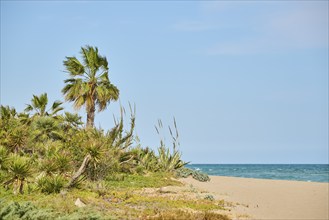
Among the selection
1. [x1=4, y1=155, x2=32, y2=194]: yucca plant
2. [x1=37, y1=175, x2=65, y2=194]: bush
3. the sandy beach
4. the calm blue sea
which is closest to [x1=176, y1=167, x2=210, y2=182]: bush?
the sandy beach

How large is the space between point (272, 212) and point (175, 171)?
62.4ft

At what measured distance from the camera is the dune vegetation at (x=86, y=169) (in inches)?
579

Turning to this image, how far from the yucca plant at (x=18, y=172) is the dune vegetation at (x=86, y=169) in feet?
0.13

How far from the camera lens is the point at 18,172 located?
18.6m

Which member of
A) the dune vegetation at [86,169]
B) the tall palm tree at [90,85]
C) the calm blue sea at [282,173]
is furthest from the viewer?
the calm blue sea at [282,173]

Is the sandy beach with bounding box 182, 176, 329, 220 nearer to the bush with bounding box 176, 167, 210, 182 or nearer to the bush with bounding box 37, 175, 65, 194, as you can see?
the bush with bounding box 37, 175, 65, 194

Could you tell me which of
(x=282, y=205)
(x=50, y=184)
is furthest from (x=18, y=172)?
(x=282, y=205)

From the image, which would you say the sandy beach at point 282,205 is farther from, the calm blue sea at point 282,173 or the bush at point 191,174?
the calm blue sea at point 282,173

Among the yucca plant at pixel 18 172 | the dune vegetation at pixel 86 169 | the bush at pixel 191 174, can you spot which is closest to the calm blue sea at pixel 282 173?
the bush at pixel 191 174

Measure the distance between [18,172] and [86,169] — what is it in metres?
6.72

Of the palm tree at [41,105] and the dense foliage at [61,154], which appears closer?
the dense foliage at [61,154]

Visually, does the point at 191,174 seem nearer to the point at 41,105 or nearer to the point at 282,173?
the point at 41,105

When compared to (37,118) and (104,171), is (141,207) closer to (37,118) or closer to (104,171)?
(104,171)

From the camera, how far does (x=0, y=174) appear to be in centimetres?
2023
